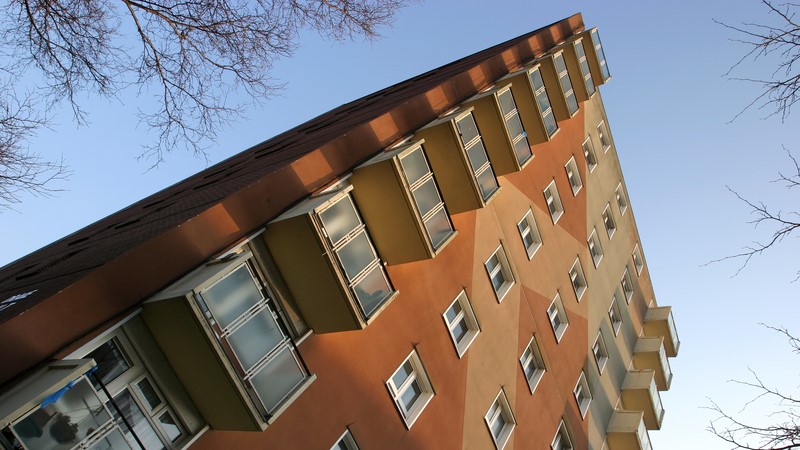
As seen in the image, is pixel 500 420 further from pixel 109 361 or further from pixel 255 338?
pixel 109 361

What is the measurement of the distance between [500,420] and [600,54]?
1584 cm

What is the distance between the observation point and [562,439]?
13.4 m

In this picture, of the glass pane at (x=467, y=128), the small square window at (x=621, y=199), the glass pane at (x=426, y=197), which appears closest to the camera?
the glass pane at (x=426, y=197)

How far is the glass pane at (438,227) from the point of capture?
893cm

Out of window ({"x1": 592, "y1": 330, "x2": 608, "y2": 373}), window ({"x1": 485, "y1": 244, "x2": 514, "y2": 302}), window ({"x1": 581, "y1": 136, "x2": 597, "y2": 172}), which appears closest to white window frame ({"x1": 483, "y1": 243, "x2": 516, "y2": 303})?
window ({"x1": 485, "y1": 244, "x2": 514, "y2": 302})

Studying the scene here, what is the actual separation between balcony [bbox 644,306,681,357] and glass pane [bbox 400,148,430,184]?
1791cm

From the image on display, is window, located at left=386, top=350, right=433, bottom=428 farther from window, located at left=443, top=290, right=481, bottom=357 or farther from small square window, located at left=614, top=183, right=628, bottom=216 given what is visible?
small square window, located at left=614, top=183, right=628, bottom=216

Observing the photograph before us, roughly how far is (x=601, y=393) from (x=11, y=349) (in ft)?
50.5

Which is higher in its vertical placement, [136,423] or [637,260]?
[136,423]

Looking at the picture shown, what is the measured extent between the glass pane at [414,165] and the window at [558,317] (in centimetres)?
667

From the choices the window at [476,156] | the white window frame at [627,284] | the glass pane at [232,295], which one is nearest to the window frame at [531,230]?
the window at [476,156]

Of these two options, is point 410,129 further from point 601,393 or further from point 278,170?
point 601,393

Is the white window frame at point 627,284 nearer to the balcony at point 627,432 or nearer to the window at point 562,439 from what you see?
the balcony at point 627,432

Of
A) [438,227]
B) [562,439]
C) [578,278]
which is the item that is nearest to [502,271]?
[438,227]
